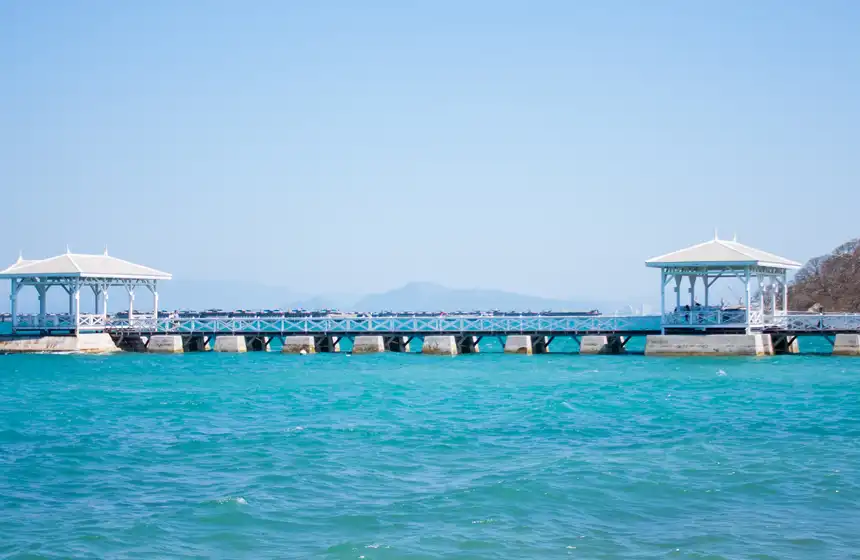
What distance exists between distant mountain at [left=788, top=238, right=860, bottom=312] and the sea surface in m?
59.5

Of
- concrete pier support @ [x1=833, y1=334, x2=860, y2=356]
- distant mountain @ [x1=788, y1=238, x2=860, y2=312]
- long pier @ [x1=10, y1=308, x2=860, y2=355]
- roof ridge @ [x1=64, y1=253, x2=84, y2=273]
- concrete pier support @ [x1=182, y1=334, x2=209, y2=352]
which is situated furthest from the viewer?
distant mountain @ [x1=788, y1=238, x2=860, y2=312]

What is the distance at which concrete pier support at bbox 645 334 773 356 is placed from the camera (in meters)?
40.9

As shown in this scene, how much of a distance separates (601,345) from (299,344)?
14.8 m

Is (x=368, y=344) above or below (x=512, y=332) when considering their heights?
below

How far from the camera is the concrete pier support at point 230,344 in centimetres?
5050

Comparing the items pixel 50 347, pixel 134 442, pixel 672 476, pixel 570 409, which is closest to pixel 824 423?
pixel 570 409

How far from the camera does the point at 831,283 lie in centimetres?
9175

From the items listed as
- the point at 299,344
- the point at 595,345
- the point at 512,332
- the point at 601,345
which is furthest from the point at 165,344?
the point at 601,345

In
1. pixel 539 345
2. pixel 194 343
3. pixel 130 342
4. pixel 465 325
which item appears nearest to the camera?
pixel 539 345

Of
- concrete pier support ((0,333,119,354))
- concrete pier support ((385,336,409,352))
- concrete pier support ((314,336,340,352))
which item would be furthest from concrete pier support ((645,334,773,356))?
concrete pier support ((0,333,119,354))

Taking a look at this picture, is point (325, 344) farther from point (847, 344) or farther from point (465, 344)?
point (847, 344)

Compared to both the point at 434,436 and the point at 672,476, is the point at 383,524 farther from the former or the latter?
the point at 434,436

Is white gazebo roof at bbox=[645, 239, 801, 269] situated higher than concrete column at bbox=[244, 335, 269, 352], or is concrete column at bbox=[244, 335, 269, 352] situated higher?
white gazebo roof at bbox=[645, 239, 801, 269]

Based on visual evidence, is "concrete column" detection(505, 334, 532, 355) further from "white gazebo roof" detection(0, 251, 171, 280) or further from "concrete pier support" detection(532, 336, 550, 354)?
"white gazebo roof" detection(0, 251, 171, 280)
